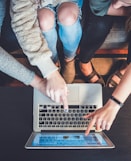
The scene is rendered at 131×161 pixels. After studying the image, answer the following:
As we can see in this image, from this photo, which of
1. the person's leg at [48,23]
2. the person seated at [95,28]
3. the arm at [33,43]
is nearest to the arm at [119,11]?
the person seated at [95,28]

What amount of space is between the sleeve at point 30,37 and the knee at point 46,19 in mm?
186

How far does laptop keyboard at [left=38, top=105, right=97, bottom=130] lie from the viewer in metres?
1.04

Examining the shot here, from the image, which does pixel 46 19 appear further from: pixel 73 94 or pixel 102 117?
pixel 102 117

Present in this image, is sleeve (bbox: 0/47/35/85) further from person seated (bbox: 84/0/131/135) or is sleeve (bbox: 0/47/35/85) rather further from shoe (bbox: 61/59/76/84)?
shoe (bbox: 61/59/76/84)

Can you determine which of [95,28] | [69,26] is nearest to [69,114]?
[69,26]

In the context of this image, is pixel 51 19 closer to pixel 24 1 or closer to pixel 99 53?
pixel 24 1

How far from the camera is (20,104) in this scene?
115cm

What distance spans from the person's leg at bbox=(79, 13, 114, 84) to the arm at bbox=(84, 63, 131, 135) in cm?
53

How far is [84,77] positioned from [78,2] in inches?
19.2

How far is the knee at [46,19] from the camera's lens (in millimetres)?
1415

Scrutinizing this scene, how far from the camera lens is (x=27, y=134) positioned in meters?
1.00

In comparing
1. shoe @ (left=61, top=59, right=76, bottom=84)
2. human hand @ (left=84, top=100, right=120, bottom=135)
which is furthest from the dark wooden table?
shoe @ (left=61, top=59, right=76, bottom=84)

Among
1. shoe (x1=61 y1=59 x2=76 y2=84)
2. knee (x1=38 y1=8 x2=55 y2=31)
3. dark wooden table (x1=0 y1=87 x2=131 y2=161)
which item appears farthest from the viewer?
shoe (x1=61 y1=59 x2=76 y2=84)

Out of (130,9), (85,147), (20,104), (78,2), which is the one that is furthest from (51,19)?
(85,147)
